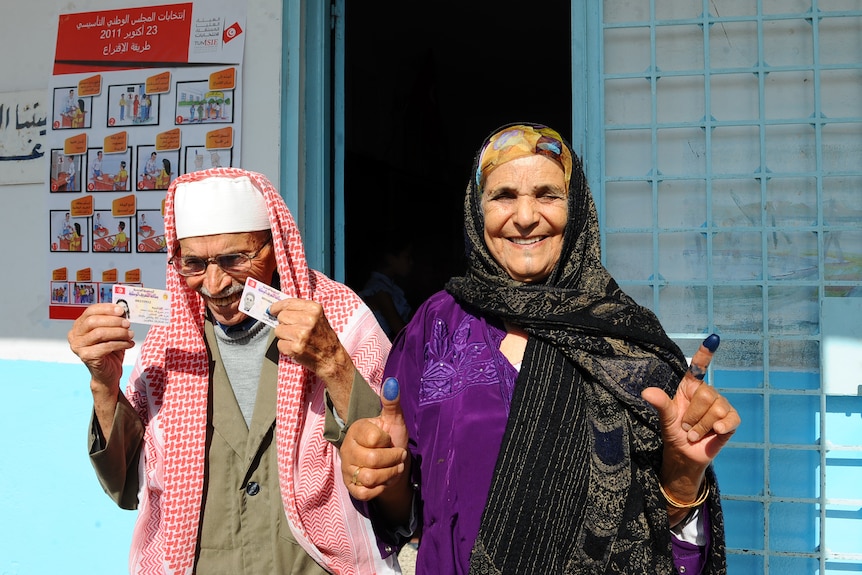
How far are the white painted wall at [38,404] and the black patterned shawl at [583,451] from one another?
2.41 m

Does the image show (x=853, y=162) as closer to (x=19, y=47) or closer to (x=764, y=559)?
(x=764, y=559)

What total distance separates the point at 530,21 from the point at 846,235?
3794 millimetres

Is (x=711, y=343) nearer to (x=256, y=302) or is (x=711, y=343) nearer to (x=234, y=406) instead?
(x=256, y=302)

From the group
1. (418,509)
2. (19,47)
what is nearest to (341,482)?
(418,509)

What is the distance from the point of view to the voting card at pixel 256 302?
176 cm

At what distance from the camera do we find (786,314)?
9.88 ft

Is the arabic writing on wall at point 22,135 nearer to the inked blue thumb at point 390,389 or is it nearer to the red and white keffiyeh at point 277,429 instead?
the red and white keffiyeh at point 277,429

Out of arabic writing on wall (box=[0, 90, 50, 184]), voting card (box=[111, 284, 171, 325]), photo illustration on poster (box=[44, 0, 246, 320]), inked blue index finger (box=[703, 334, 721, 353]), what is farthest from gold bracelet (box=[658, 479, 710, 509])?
arabic writing on wall (box=[0, 90, 50, 184])

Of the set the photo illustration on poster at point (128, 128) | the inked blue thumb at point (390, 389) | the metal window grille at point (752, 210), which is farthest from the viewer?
the photo illustration on poster at point (128, 128)

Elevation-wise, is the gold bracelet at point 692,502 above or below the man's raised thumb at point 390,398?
below

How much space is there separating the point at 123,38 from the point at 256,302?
2.33 metres

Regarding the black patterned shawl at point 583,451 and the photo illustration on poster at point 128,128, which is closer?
the black patterned shawl at point 583,451

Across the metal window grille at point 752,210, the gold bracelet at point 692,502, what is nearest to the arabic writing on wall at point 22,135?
the metal window grille at point 752,210

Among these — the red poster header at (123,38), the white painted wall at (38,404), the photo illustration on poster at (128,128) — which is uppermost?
the red poster header at (123,38)
